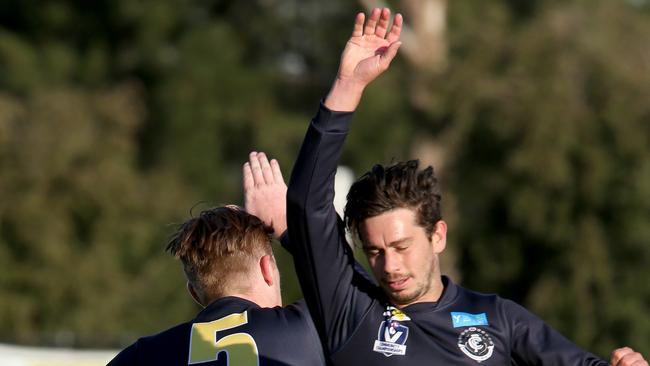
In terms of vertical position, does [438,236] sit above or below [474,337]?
above

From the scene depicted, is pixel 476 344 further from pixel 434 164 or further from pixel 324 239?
pixel 434 164

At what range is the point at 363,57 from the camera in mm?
3961

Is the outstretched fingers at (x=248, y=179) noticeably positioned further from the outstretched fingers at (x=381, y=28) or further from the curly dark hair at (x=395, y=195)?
the outstretched fingers at (x=381, y=28)

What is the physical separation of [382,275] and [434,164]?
1307cm

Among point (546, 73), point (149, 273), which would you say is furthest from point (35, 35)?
point (546, 73)

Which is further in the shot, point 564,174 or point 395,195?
point 564,174

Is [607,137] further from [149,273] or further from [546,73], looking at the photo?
[149,273]

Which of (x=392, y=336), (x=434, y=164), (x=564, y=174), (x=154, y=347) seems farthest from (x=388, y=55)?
(x=434, y=164)

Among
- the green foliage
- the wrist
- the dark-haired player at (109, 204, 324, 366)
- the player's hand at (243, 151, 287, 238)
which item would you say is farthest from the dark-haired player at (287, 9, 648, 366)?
the green foliage

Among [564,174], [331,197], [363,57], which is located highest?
[363,57]

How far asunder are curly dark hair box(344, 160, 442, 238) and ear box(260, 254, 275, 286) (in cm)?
34

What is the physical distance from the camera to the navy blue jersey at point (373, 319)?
3938 millimetres

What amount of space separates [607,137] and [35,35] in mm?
11789

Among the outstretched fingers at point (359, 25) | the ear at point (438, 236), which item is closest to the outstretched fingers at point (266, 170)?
the ear at point (438, 236)
